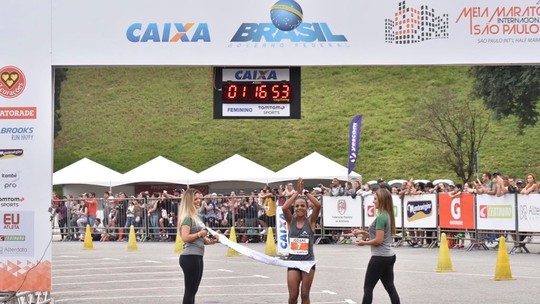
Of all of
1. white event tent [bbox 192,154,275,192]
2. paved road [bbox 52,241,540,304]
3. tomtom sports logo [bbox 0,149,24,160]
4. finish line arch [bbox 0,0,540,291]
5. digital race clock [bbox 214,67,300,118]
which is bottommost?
paved road [bbox 52,241,540,304]

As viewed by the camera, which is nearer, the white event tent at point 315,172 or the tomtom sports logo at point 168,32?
the tomtom sports logo at point 168,32

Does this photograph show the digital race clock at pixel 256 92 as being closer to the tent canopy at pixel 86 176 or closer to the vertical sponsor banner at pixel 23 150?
the vertical sponsor banner at pixel 23 150

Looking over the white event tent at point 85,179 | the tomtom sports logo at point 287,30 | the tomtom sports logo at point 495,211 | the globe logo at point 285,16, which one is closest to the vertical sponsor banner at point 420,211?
the tomtom sports logo at point 495,211

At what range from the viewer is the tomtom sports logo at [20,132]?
55.9 ft

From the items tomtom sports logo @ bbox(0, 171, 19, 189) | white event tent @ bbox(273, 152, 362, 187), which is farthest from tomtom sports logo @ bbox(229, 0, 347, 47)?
white event tent @ bbox(273, 152, 362, 187)

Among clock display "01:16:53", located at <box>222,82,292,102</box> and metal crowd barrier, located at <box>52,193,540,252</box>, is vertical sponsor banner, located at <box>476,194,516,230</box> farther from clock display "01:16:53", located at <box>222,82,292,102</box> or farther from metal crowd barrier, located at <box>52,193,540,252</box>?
clock display "01:16:53", located at <box>222,82,292,102</box>

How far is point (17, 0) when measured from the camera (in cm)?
1705

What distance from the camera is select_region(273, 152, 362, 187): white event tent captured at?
4462 cm

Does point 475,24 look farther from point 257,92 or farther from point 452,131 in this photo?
point 452,131

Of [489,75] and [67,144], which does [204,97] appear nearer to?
[67,144]

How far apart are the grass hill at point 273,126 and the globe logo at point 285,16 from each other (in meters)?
48.2

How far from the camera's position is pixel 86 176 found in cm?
4788

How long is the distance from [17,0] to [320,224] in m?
19.7

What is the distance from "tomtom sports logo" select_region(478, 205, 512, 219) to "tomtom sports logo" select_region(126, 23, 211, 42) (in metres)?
12.5
